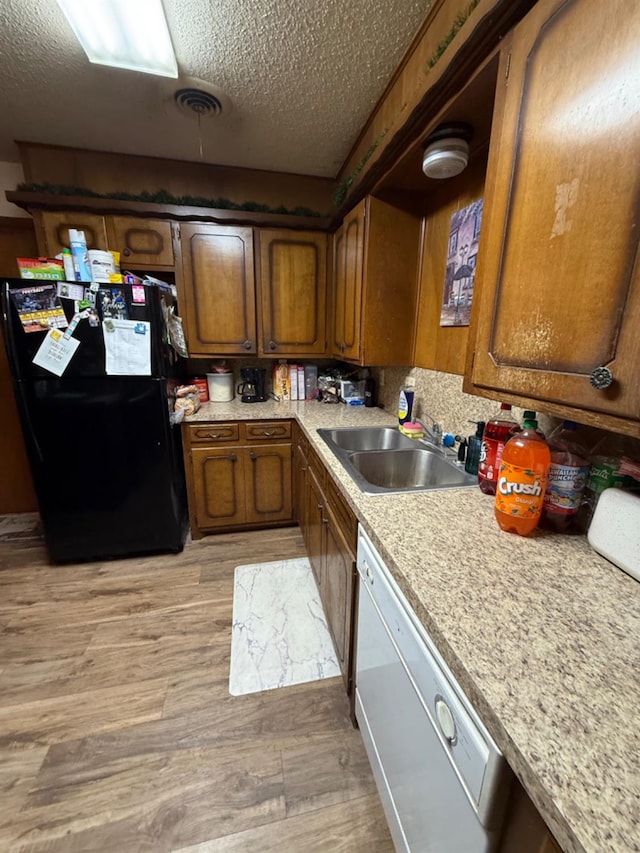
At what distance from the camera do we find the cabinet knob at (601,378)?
57 cm

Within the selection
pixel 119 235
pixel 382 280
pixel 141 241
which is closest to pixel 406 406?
pixel 382 280

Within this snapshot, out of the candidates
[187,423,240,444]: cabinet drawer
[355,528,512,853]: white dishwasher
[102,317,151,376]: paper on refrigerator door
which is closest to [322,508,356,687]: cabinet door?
[355,528,512,853]: white dishwasher

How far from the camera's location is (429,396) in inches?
68.1

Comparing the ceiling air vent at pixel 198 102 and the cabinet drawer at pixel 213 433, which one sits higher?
the ceiling air vent at pixel 198 102

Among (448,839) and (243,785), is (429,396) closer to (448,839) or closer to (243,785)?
(448,839)

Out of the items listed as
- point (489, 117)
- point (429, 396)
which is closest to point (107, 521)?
point (429, 396)

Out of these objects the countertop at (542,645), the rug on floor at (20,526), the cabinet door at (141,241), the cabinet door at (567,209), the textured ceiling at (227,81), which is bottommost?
the rug on floor at (20,526)

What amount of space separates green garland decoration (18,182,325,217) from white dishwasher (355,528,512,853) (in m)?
2.26

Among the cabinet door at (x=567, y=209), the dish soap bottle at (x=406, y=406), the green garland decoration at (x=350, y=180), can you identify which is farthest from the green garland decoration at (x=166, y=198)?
the cabinet door at (x=567, y=209)

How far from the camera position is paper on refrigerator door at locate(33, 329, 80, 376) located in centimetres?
169

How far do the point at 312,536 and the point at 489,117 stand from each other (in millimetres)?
1853

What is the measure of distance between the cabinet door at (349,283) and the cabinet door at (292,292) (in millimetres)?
149

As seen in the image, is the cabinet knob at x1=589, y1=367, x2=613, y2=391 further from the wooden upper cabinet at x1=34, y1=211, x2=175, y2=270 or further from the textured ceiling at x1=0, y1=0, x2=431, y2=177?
the wooden upper cabinet at x1=34, y1=211, x2=175, y2=270

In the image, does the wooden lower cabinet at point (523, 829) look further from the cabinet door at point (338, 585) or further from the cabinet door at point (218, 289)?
the cabinet door at point (218, 289)
